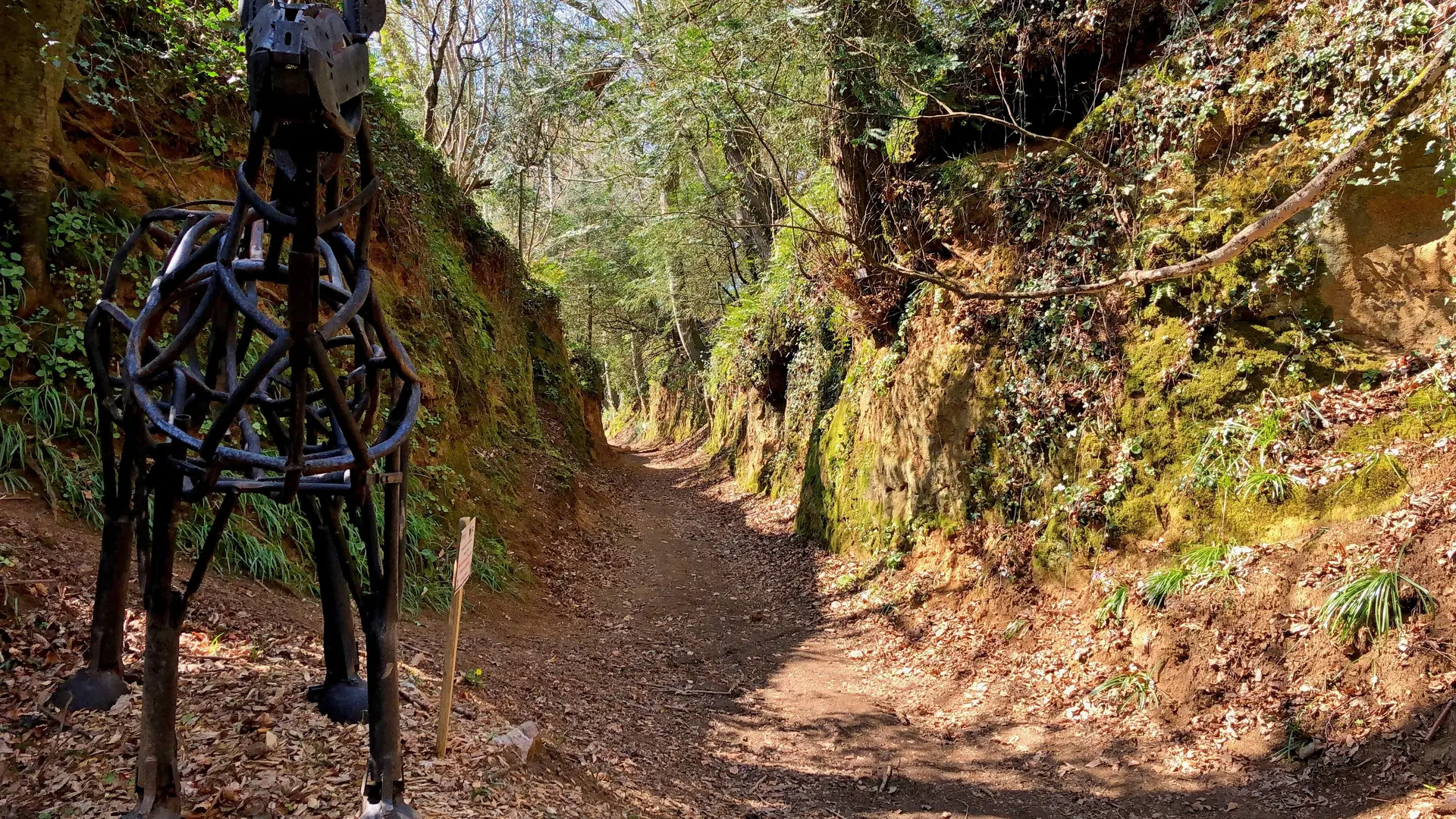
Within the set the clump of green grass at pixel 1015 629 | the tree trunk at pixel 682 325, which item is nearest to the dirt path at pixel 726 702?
the clump of green grass at pixel 1015 629

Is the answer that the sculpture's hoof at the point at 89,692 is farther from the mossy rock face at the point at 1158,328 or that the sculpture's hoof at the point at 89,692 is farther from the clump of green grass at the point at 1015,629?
the mossy rock face at the point at 1158,328

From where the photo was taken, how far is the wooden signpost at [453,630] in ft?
13.2

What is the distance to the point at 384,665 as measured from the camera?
299 cm

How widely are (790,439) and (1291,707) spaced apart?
11.8m

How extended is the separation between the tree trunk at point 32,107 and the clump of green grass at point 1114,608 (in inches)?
362

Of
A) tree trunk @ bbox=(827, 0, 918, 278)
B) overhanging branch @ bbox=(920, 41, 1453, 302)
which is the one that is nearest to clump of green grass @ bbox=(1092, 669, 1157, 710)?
overhanging branch @ bbox=(920, 41, 1453, 302)

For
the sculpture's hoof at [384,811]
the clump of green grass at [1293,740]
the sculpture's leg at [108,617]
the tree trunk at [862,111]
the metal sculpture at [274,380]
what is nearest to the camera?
the metal sculpture at [274,380]

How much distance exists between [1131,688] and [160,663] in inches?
257

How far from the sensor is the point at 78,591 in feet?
14.3

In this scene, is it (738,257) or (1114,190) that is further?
(738,257)

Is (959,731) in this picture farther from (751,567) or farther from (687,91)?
(687,91)

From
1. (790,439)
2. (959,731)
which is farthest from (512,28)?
(959,731)

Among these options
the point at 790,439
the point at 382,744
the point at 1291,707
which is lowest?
the point at 1291,707

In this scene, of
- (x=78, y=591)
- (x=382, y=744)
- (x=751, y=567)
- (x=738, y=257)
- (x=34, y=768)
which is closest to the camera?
(x=382, y=744)
